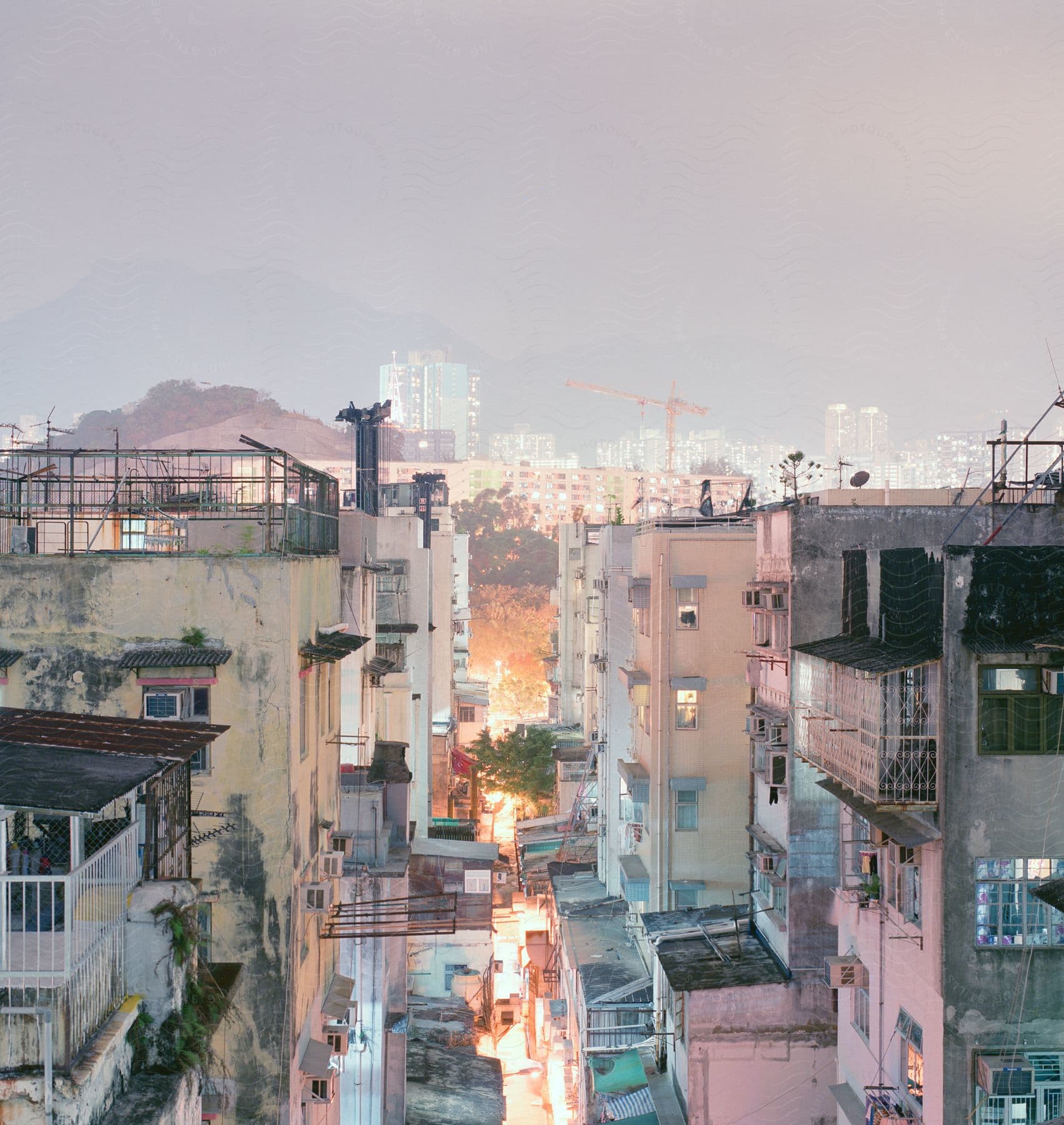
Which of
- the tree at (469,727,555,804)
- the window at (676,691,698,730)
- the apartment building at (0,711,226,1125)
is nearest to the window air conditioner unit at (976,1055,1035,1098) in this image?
the apartment building at (0,711,226,1125)

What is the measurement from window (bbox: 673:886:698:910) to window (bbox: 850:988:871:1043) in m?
6.15

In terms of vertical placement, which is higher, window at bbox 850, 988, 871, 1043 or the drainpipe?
the drainpipe

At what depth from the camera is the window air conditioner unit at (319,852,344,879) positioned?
37.5 feet

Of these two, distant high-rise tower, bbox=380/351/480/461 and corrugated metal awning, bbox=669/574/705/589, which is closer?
corrugated metal awning, bbox=669/574/705/589

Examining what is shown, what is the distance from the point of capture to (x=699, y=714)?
17.6 m

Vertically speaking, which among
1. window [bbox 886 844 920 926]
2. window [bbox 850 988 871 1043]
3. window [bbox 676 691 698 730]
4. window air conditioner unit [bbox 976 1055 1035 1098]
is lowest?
window [bbox 850 988 871 1043]

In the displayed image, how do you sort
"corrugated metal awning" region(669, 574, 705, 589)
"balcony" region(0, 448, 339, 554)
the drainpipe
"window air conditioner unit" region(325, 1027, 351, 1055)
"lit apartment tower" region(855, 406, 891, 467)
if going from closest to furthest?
the drainpipe → "balcony" region(0, 448, 339, 554) → "window air conditioner unit" region(325, 1027, 351, 1055) → "corrugated metal awning" region(669, 574, 705, 589) → "lit apartment tower" region(855, 406, 891, 467)

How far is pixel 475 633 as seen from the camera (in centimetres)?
5800

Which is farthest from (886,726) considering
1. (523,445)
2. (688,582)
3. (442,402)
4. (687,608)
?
(523,445)

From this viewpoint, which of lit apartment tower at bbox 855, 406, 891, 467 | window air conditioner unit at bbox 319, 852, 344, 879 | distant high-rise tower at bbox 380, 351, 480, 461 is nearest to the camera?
window air conditioner unit at bbox 319, 852, 344, 879

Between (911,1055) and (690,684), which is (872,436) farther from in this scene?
(911,1055)

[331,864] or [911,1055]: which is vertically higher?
[331,864]

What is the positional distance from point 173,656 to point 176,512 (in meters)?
4.53

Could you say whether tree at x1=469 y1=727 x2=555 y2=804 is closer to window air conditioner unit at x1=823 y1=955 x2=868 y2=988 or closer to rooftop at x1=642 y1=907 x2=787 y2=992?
rooftop at x1=642 y1=907 x2=787 y2=992
